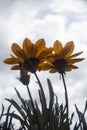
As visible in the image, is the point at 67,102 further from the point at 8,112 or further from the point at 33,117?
the point at 8,112

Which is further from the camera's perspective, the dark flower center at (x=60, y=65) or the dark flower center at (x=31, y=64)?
the dark flower center at (x=60, y=65)

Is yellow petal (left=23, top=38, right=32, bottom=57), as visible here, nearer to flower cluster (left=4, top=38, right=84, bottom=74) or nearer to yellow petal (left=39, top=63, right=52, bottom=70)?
flower cluster (left=4, top=38, right=84, bottom=74)

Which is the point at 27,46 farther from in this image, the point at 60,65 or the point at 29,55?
the point at 60,65

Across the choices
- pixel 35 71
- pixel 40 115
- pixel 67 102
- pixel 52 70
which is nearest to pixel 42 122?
pixel 40 115

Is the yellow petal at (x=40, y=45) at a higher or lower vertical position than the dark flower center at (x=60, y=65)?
higher

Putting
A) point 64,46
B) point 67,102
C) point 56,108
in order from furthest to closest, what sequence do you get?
point 64,46
point 56,108
point 67,102

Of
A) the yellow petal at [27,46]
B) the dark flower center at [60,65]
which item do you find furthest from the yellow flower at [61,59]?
the yellow petal at [27,46]

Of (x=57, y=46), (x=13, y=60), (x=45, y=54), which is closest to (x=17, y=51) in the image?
(x=13, y=60)

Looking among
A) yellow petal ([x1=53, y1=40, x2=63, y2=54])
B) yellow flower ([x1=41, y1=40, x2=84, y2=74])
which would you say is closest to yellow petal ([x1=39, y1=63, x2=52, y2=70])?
yellow flower ([x1=41, y1=40, x2=84, y2=74])

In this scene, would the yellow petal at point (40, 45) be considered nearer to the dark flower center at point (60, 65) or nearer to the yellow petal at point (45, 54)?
the yellow petal at point (45, 54)
